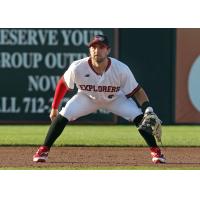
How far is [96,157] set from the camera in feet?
28.6

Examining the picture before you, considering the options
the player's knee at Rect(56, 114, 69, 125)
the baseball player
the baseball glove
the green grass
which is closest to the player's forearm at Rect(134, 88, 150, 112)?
the baseball player

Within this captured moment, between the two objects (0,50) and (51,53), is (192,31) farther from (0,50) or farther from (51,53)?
(0,50)

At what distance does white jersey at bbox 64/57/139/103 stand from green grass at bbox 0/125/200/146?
9.41ft

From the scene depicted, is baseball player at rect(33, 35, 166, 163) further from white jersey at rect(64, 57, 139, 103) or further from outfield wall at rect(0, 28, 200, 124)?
outfield wall at rect(0, 28, 200, 124)

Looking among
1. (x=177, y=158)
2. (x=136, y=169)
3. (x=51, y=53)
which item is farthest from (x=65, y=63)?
(x=136, y=169)

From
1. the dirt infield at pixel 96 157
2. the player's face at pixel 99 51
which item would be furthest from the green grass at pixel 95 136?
the player's face at pixel 99 51

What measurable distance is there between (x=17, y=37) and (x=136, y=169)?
26.2 ft

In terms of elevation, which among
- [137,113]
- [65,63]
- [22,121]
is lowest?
[22,121]

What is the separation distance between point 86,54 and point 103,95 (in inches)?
274

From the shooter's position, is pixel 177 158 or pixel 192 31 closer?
pixel 177 158

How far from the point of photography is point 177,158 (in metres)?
8.66

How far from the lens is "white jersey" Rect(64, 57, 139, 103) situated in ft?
25.3

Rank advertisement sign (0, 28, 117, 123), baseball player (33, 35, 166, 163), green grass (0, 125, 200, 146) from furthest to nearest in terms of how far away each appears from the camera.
→ advertisement sign (0, 28, 117, 123), green grass (0, 125, 200, 146), baseball player (33, 35, 166, 163)

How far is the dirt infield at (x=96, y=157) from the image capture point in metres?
7.75
